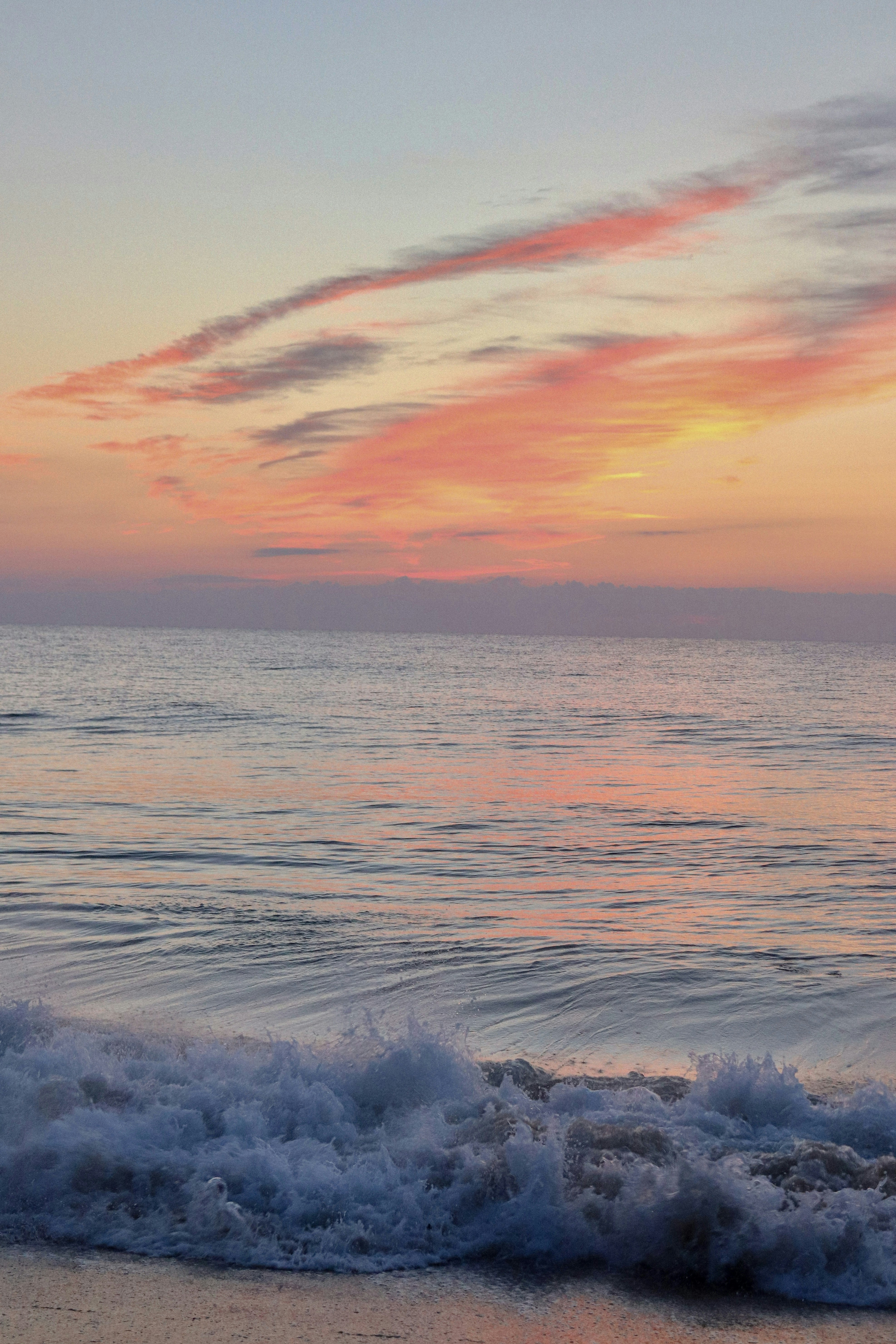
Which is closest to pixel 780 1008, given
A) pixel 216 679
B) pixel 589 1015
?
pixel 589 1015

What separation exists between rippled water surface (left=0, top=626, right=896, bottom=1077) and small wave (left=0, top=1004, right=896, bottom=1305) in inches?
62.6

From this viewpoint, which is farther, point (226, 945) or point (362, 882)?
point (362, 882)

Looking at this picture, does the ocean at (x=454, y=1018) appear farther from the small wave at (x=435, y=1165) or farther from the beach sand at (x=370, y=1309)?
the beach sand at (x=370, y=1309)

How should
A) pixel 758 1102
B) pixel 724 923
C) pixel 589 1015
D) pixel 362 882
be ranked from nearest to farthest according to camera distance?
pixel 758 1102
pixel 589 1015
pixel 724 923
pixel 362 882

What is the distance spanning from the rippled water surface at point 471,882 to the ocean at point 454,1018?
0.06 m

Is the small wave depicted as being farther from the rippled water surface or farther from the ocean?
the rippled water surface

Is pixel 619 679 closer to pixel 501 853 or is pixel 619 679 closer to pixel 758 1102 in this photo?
pixel 501 853

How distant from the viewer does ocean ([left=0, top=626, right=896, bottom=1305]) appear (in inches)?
204

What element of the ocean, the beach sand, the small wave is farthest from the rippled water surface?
the beach sand

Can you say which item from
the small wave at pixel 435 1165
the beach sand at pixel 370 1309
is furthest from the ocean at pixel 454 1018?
the beach sand at pixel 370 1309

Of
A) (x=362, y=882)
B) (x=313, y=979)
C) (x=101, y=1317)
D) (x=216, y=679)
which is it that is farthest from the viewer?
(x=216, y=679)

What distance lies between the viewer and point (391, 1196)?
5316 mm

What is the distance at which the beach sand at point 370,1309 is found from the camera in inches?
171

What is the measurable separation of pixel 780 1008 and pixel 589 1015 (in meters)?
1.68
